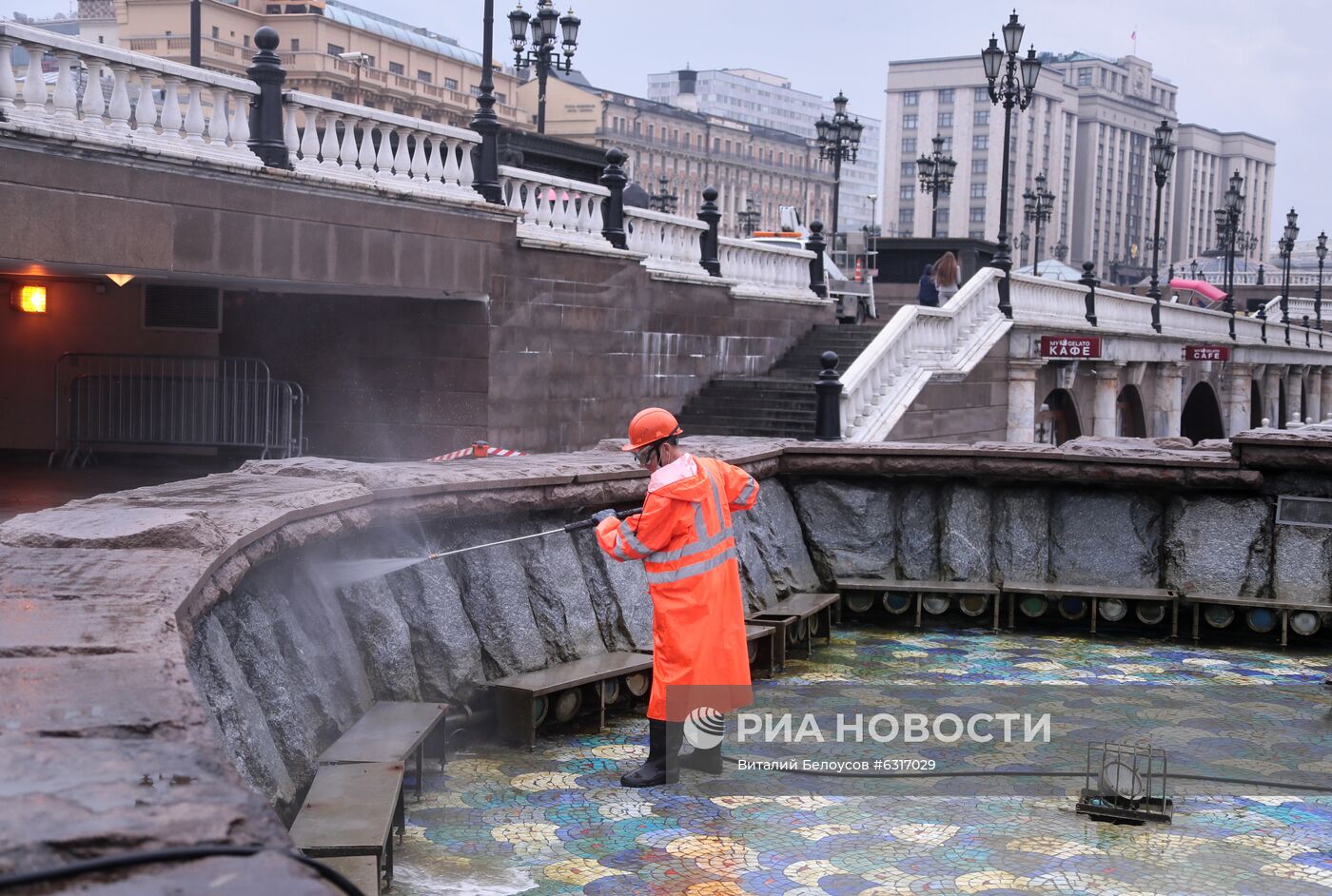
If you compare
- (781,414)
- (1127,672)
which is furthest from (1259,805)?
(781,414)

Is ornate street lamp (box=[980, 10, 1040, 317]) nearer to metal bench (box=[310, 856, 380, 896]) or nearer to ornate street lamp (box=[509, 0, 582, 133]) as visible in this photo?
ornate street lamp (box=[509, 0, 582, 133])

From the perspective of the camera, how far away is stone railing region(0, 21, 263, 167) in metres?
10.6

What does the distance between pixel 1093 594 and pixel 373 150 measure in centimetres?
754

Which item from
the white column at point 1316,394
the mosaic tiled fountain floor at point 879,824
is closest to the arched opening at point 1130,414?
the white column at point 1316,394

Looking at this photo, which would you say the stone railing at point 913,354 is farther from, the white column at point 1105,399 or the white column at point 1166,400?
the white column at point 1166,400

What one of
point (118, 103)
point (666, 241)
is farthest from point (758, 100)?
point (118, 103)

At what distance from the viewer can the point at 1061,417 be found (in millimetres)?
29766

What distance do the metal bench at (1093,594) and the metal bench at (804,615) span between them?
4.30ft

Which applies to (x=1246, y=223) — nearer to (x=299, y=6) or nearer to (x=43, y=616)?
(x=299, y=6)

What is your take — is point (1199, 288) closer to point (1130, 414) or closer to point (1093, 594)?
point (1130, 414)

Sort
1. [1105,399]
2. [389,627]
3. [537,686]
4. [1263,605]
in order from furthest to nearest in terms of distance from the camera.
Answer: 1. [1105,399]
2. [1263,605]
3. [537,686]
4. [389,627]

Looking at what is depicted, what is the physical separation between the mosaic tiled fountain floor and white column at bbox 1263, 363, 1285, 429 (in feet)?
144

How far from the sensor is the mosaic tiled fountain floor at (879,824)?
5.68m

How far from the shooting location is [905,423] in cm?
1984
